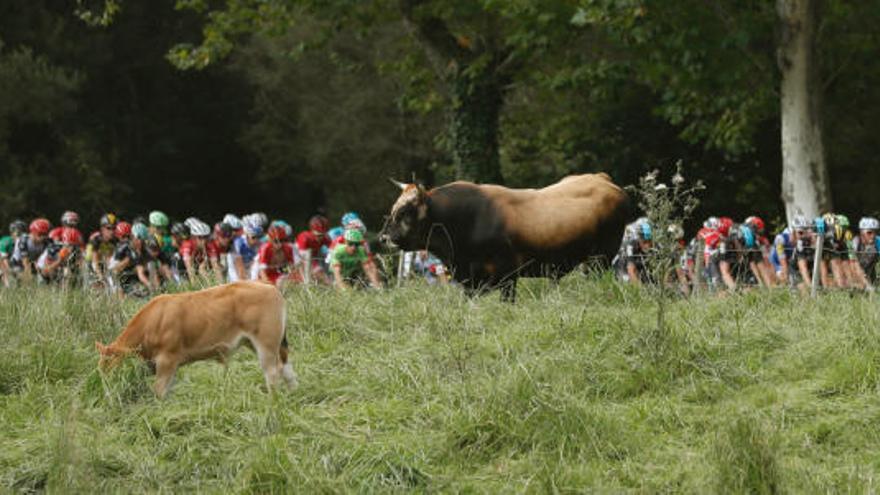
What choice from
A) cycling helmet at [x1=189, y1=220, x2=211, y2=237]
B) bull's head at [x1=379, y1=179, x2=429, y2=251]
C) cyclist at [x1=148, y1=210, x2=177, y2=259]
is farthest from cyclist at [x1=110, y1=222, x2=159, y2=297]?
bull's head at [x1=379, y1=179, x2=429, y2=251]

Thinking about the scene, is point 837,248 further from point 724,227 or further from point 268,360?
point 268,360

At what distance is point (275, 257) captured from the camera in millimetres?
17734

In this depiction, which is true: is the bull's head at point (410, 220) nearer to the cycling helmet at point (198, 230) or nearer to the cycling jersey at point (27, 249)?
the cycling helmet at point (198, 230)

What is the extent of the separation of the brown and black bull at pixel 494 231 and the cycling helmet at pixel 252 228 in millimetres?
4070

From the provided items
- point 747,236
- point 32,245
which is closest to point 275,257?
point 32,245

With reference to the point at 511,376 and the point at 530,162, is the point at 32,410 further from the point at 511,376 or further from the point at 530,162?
the point at 530,162

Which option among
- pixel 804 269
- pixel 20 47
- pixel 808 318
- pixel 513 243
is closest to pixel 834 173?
pixel 804 269

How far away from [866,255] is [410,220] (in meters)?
5.75

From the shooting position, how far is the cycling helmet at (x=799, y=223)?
65.3 feet

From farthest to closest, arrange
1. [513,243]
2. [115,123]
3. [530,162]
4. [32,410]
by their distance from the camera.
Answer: [115,123] < [530,162] < [513,243] < [32,410]

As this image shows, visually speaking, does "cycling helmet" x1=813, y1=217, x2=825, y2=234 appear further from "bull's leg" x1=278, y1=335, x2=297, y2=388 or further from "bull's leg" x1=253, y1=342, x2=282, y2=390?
"bull's leg" x1=253, y1=342, x2=282, y2=390

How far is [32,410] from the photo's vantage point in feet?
35.4

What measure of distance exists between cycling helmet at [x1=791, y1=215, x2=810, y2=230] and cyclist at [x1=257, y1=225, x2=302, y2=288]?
6.99 metres

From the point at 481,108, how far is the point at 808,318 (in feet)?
57.3
